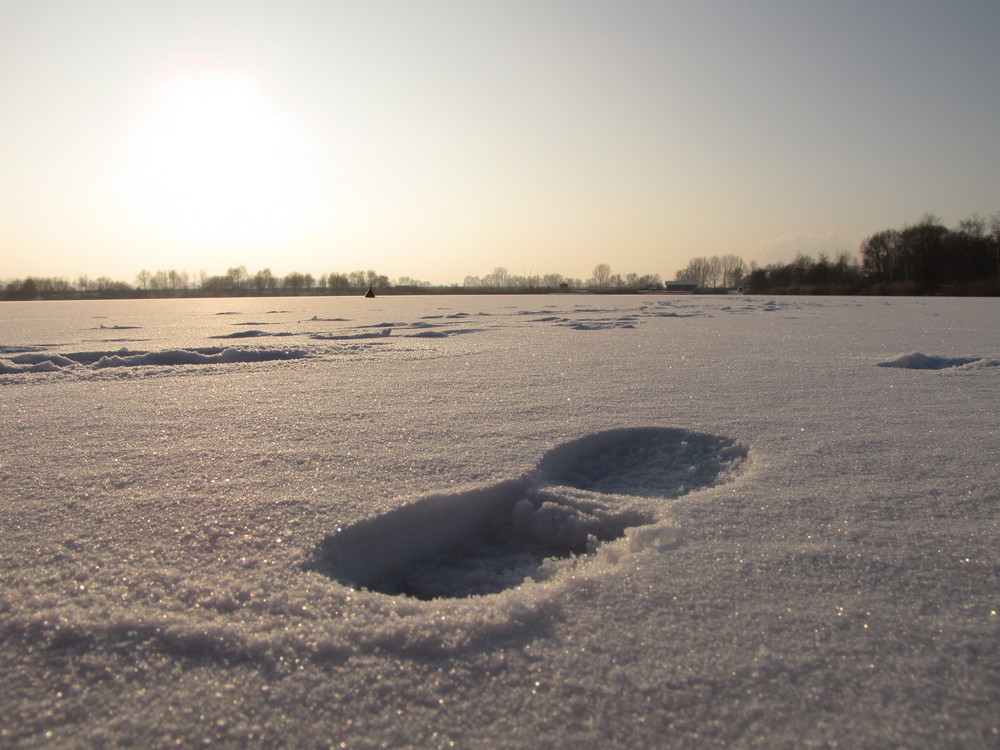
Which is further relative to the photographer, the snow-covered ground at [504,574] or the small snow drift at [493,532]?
the small snow drift at [493,532]

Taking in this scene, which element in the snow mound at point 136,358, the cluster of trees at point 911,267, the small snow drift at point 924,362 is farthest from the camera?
the cluster of trees at point 911,267

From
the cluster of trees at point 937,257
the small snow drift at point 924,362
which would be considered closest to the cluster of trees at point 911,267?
the cluster of trees at point 937,257

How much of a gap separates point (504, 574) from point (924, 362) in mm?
3747

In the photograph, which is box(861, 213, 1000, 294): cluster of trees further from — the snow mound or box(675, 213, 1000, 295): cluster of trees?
the snow mound

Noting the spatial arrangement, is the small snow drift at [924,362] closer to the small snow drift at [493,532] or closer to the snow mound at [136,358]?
the small snow drift at [493,532]

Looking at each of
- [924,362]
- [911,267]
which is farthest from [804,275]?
[924,362]

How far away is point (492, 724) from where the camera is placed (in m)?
0.68

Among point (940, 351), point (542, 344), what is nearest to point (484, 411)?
point (542, 344)

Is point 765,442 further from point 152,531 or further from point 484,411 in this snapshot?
point 152,531

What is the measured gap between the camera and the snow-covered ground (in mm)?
703

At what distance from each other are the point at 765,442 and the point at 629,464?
0.47 m

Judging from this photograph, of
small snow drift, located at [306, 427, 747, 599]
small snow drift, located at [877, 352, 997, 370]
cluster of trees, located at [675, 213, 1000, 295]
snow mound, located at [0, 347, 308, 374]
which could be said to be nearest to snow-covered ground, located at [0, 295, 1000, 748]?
small snow drift, located at [306, 427, 747, 599]

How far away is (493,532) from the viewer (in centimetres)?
136

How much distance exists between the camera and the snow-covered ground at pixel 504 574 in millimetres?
703
